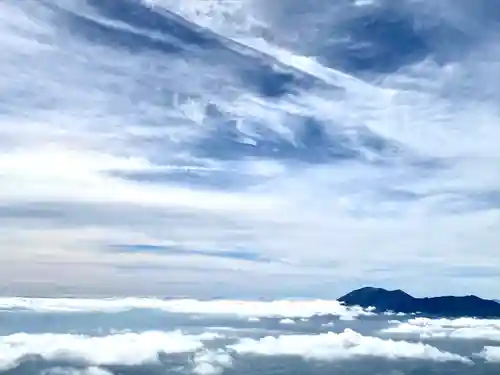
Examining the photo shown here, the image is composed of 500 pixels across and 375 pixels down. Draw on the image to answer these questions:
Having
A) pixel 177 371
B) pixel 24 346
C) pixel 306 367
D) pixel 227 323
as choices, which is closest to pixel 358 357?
pixel 306 367

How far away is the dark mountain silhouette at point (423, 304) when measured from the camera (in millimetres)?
6797

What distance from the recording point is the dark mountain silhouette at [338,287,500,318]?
22.3 ft

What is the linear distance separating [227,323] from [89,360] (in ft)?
4.90

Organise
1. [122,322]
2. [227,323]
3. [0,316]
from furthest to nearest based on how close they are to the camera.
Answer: [227,323] < [122,322] < [0,316]

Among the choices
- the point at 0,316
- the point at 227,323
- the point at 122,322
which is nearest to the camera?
the point at 0,316

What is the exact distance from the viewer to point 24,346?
257 inches

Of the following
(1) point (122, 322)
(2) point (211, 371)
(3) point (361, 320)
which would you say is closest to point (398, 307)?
(3) point (361, 320)

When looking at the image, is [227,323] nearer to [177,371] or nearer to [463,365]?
[177,371]

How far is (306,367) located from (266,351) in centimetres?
50

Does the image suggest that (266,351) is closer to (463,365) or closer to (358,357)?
(358,357)

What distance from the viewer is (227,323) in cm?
725

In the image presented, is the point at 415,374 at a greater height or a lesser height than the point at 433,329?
lesser

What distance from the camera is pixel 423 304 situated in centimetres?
688

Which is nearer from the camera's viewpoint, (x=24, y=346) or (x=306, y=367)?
(x=24, y=346)
